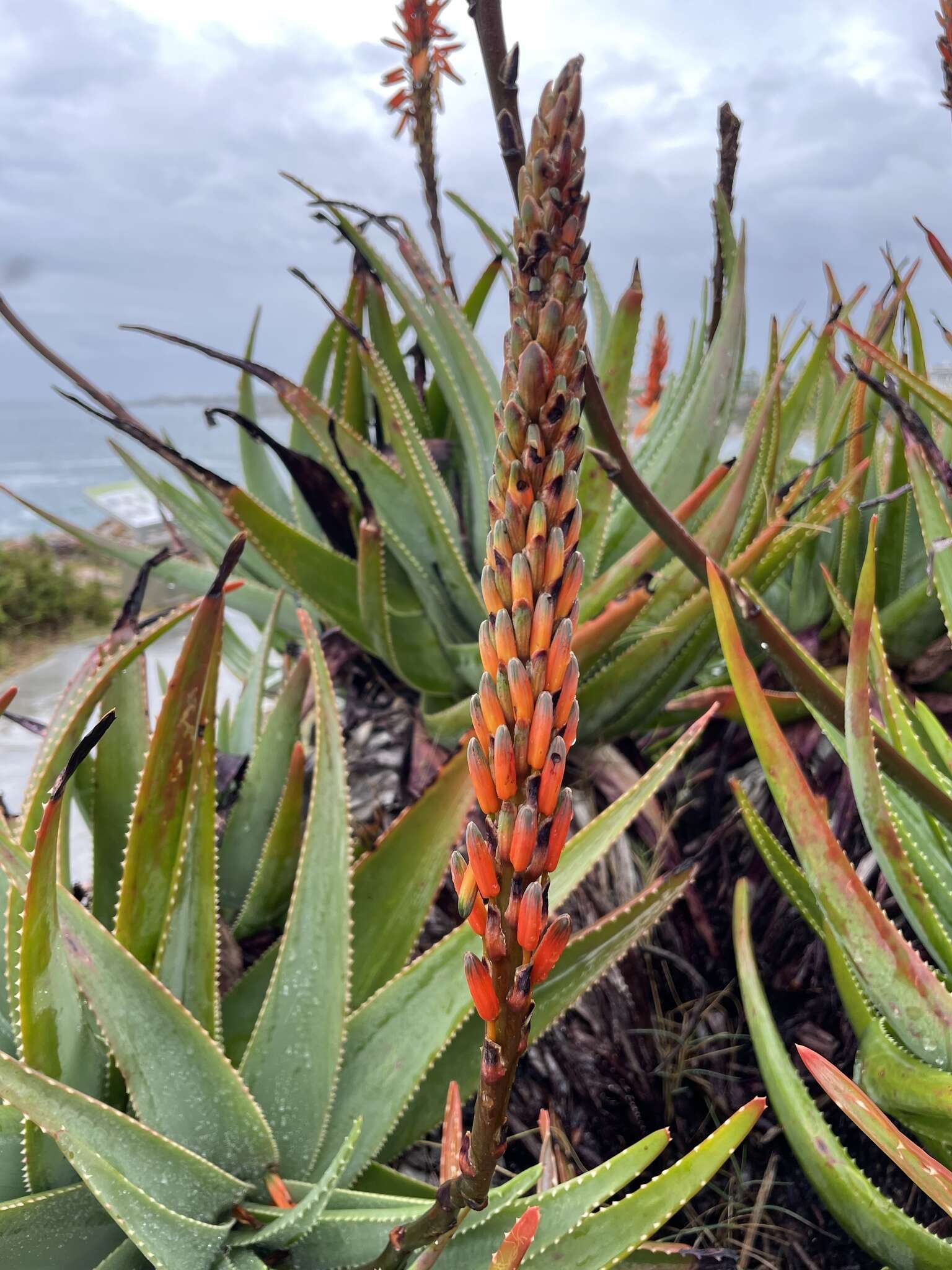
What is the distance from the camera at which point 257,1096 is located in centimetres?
92

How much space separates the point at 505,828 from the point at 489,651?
8cm

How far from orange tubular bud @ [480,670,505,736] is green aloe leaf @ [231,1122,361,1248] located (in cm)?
54

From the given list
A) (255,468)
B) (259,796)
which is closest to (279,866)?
(259,796)

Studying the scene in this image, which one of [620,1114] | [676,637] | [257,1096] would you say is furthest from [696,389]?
[257,1096]

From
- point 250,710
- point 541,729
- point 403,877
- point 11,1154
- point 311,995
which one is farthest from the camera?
point 250,710

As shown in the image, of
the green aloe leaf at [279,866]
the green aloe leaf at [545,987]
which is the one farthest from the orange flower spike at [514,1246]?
the green aloe leaf at [279,866]

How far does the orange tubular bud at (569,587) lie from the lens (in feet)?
1.30

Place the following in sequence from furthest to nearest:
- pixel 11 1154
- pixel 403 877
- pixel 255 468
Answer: pixel 255 468
pixel 403 877
pixel 11 1154

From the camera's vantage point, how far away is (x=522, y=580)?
390 mm

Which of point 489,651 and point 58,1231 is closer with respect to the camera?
point 489,651

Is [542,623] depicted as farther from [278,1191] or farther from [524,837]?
[278,1191]

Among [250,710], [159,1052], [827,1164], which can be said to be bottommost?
[827,1164]

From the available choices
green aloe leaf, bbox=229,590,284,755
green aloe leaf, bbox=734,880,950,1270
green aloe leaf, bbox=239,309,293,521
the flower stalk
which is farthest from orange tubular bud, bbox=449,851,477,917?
green aloe leaf, bbox=239,309,293,521

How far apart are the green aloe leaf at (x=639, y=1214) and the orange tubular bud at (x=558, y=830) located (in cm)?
35
